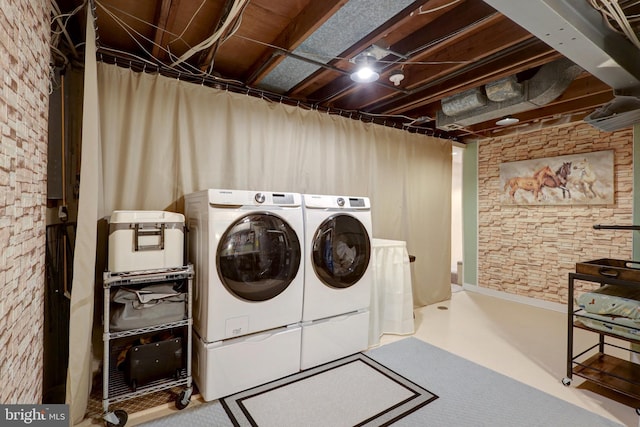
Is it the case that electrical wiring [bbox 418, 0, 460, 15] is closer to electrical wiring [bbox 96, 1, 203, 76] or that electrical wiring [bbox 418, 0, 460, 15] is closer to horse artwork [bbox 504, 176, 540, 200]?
electrical wiring [bbox 96, 1, 203, 76]

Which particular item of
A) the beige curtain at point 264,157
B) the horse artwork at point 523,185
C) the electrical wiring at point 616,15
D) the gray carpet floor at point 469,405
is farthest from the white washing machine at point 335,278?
the horse artwork at point 523,185

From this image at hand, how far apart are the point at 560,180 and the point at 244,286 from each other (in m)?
4.23

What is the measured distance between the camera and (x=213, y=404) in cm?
201

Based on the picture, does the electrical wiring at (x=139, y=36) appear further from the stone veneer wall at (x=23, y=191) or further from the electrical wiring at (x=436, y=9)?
the electrical wiring at (x=436, y=9)

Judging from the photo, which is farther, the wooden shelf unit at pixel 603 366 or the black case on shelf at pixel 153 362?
the wooden shelf unit at pixel 603 366

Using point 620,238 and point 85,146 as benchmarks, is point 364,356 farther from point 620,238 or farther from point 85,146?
point 620,238

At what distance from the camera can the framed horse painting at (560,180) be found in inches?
143

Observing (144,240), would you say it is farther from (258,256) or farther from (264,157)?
(264,157)

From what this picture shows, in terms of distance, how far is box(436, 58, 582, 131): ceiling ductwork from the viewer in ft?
8.00

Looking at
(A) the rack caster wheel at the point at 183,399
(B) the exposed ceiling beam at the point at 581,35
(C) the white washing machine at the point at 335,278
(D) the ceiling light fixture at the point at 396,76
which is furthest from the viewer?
(D) the ceiling light fixture at the point at 396,76

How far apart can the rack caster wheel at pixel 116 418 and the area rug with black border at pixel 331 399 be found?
0.57m

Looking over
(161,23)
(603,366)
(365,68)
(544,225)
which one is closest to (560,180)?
(544,225)

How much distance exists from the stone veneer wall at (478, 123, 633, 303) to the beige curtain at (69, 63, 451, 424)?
796 millimetres

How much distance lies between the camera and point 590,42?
1.64 meters
